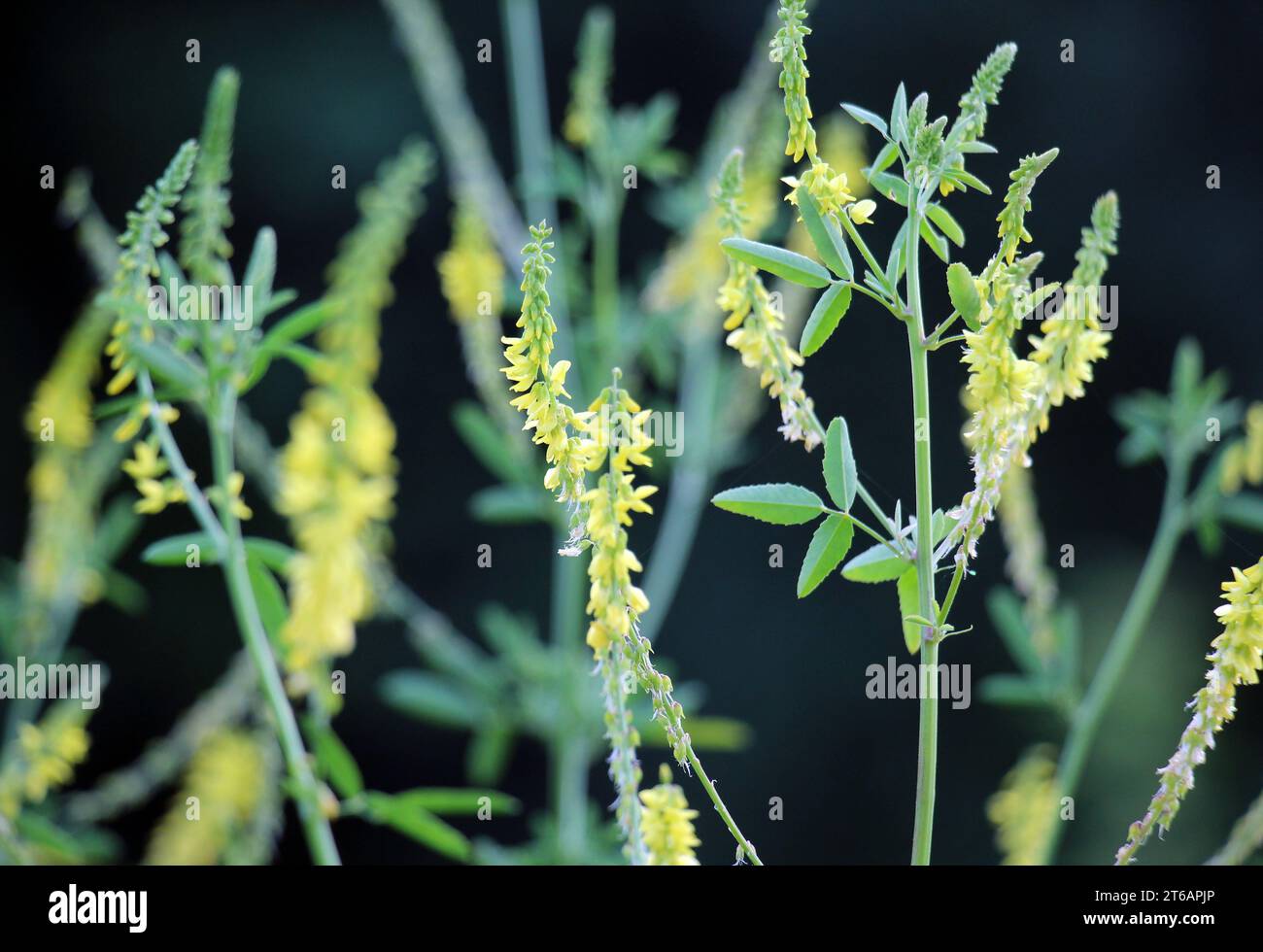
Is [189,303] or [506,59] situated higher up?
[506,59]

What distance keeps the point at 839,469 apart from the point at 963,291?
11 cm

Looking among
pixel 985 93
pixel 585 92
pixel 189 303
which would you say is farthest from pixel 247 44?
pixel 985 93

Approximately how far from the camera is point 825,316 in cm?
64

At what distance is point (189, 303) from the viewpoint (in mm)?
800

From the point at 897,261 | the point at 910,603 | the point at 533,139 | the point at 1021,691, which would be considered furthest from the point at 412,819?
the point at 533,139

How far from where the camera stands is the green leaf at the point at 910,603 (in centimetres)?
63

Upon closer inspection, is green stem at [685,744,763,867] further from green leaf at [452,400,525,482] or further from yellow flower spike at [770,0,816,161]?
green leaf at [452,400,525,482]

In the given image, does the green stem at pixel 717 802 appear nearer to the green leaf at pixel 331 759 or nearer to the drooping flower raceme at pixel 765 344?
the drooping flower raceme at pixel 765 344

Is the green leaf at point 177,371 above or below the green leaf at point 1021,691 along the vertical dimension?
above

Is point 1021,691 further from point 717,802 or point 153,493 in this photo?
point 153,493

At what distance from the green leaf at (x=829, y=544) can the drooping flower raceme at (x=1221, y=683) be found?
0.18 m

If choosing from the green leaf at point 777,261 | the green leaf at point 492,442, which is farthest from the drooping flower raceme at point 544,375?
the green leaf at point 492,442
